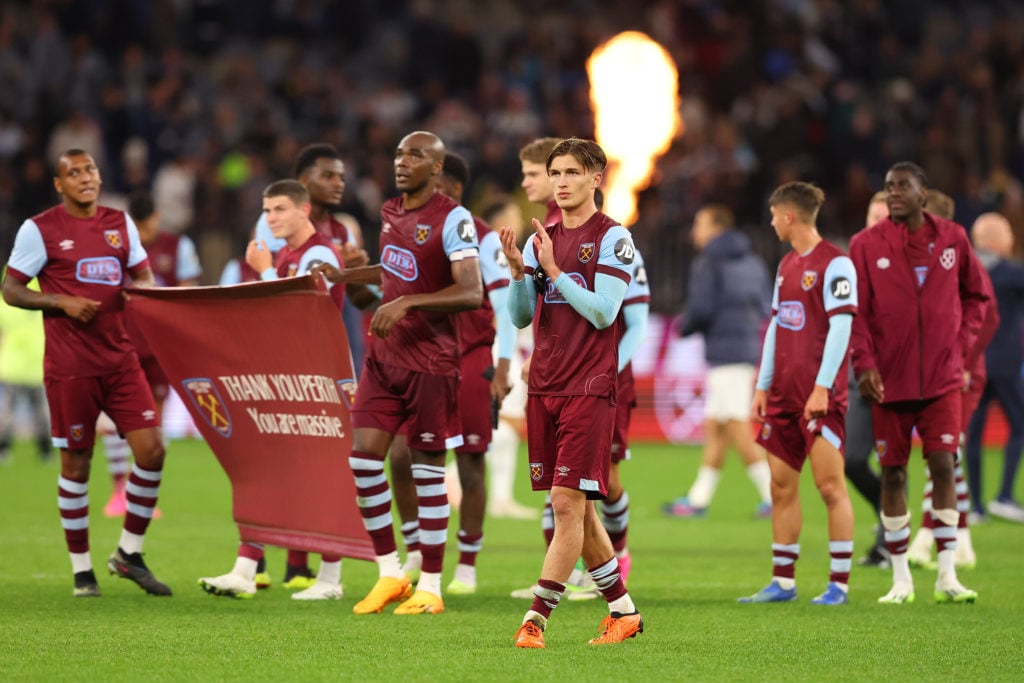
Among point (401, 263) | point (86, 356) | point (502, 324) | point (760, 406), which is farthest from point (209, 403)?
point (760, 406)

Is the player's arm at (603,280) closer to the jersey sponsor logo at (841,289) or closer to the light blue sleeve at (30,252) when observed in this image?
the jersey sponsor logo at (841,289)

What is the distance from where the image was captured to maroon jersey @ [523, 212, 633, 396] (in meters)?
7.51

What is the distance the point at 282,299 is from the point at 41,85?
15.6m

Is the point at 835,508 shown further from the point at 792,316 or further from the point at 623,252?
the point at 623,252

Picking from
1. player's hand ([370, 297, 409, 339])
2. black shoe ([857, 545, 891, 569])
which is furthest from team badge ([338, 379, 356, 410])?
black shoe ([857, 545, 891, 569])

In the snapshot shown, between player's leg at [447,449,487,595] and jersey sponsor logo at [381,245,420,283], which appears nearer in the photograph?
jersey sponsor logo at [381,245,420,283]

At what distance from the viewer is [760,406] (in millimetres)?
9273

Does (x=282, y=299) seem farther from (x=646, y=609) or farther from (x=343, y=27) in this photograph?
(x=343, y=27)

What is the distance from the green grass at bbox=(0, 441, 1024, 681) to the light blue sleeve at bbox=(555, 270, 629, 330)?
5.06 feet

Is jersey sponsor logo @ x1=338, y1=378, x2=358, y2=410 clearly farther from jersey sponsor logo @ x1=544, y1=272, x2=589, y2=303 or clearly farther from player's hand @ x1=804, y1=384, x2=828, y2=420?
player's hand @ x1=804, y1=384, x2=828, y2=420

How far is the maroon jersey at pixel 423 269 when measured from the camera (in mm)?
8688

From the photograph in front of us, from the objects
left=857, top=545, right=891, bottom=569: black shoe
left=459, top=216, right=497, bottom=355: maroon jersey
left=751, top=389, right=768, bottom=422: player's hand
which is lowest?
left=857, top=545, right=891, bottom=569: black shoe

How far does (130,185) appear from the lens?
21.7 metres

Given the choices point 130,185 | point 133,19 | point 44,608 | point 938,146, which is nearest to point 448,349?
point 44,608
